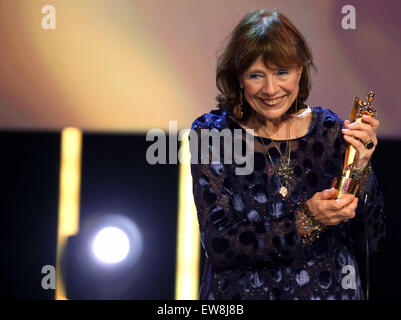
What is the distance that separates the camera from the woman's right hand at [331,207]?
3.73 feet

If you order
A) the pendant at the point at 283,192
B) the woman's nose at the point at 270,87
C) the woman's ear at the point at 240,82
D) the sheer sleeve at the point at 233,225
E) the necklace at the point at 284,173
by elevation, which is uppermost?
the woman's ear at the point at 240,82

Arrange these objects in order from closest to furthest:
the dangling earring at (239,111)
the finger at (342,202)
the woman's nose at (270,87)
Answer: the finger at (342,202)
the woman's nose at (270,87)
the dangling earring at (239,111)

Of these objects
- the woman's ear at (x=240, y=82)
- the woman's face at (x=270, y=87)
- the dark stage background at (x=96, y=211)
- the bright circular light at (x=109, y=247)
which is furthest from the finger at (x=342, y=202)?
the bright circular light at (x=109, y=247)

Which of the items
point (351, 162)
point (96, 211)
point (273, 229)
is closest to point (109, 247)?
point (96, 211)

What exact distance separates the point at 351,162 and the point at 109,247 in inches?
51.3

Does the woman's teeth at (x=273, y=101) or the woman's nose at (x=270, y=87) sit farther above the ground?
the woman's nose at (x=270, y=87)

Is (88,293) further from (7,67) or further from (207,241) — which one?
(207,241)

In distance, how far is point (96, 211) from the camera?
2.22m

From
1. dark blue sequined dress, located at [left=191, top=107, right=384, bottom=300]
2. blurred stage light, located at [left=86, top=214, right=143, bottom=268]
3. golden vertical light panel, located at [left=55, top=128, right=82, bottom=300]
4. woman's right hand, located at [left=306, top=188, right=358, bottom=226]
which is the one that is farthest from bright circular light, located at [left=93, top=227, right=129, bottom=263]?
woman's right hand, located at [left=306, top=188, right=358, bottom=226]

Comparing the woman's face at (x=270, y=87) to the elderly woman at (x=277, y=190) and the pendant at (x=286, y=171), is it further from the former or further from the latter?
the pendant at (x=286, y=171)

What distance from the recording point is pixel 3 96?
218 centimetres

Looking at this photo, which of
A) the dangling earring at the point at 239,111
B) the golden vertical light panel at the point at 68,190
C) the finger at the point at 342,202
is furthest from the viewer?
the golden vertical light panel at the point at 68,190

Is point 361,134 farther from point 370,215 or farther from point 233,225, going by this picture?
point 233,225
